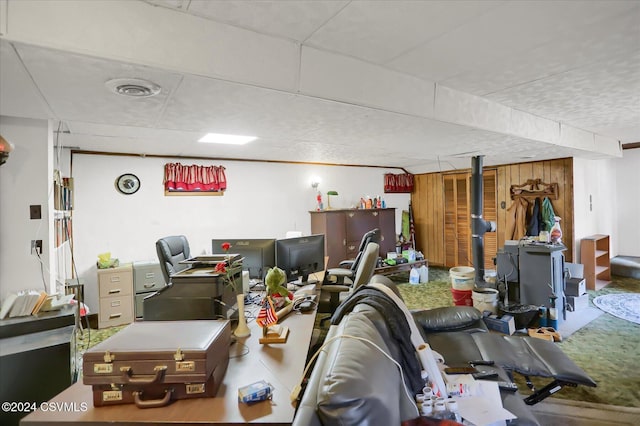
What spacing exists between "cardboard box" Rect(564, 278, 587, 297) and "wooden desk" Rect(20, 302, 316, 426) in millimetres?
4432

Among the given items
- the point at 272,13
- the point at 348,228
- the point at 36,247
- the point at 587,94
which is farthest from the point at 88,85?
the point at 348,228

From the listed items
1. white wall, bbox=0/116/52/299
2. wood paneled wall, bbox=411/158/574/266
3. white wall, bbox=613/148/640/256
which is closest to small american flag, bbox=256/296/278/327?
white wall, bbox=0/116/52/299

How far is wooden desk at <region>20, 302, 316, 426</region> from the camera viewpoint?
1.19 m

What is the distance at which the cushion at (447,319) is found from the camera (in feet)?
9.31

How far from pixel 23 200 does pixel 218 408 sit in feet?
7.37

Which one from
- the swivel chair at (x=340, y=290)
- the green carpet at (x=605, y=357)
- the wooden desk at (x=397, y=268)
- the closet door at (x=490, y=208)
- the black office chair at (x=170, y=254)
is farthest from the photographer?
the closet door at (x=490, y=208)

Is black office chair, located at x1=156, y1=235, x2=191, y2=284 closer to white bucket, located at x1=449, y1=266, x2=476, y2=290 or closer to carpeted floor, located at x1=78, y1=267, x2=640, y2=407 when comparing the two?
carpeted floor, located at x1=78, y1=267, x2=640, y2=407

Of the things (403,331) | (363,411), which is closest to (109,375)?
(363,411)

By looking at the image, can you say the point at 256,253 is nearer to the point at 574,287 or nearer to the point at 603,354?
the point at 603,354

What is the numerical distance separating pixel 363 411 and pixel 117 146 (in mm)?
4408

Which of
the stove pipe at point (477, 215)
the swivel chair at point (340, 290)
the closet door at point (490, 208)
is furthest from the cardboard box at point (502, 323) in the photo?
the closet door at point (490, 208)

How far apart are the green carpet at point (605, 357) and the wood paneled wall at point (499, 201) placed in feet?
4.97

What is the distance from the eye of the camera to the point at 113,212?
459 cm

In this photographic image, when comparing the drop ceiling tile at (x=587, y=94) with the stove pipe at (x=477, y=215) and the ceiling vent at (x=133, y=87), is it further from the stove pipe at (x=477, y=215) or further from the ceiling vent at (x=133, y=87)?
the ceiling vent at (x=133, y=87)
